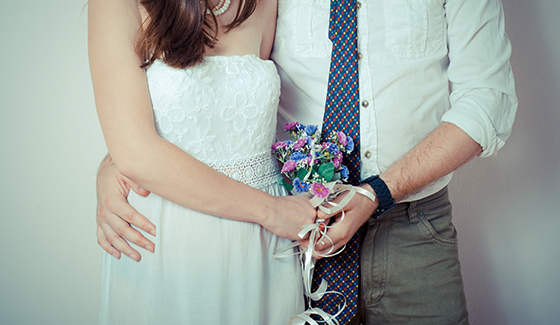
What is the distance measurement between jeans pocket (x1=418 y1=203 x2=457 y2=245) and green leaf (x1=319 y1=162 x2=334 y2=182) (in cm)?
49

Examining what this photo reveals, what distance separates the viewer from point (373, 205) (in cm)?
121

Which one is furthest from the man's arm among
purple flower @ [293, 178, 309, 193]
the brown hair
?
the brown hair

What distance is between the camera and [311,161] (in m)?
1.09

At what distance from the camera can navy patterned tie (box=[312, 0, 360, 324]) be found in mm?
1284

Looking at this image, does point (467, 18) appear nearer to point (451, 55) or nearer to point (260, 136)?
point (451, 55)

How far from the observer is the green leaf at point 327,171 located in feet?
3.61

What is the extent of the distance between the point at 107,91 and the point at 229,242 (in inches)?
19.8

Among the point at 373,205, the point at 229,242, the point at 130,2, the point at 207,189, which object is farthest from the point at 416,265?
the point at 130,2

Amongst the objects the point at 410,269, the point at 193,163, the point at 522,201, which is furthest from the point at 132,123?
the point at 522,201

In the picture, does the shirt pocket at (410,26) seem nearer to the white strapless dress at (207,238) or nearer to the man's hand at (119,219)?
the white strapless dress at (207,238)

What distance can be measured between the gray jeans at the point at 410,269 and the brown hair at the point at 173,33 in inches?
32.4

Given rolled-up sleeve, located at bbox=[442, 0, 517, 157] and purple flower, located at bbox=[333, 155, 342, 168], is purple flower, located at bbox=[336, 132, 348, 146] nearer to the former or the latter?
purple flower, located at bbox=[333, 155, 342, 168]

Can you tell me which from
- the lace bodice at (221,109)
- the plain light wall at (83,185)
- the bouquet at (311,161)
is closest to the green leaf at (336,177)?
the bouquet at (311,161)

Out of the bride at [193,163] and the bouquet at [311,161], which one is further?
the bouquet at [311,161]
